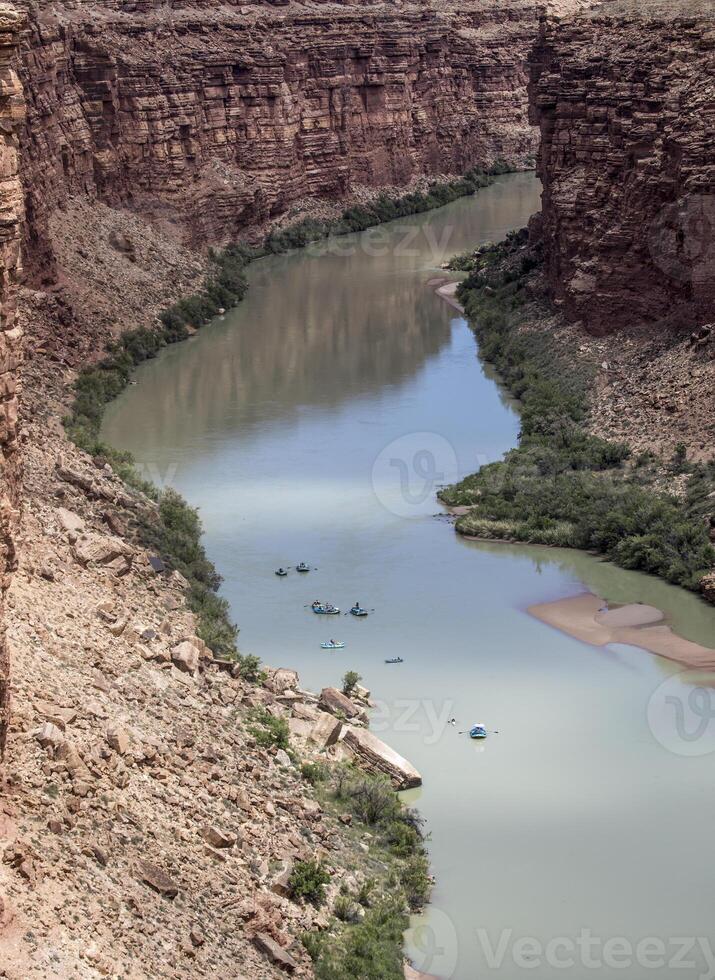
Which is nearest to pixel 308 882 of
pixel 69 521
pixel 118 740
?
pixel 118 740

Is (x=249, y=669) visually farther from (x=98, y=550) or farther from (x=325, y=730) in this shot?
(x=98, y=550)

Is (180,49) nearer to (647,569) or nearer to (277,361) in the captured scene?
(277,361)

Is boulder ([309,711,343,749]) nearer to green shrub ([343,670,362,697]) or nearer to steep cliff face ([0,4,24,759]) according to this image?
green shrub ([343,670,362,697])

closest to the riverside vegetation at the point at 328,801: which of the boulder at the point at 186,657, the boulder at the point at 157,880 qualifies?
the boulder at the point at 186,657

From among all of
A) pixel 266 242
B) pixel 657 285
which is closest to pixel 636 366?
pixel 657 285

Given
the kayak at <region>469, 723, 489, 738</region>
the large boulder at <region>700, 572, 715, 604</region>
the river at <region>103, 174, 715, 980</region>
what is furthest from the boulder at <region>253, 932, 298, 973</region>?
the large boulder at <region>700, 572, 715, 604</region>

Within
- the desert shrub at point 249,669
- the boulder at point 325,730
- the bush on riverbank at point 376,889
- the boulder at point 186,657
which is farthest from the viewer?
the desert shrub at point 249,669

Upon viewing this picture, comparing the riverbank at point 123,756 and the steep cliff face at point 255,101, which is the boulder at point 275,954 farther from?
the steep cliff face at point 255,101
